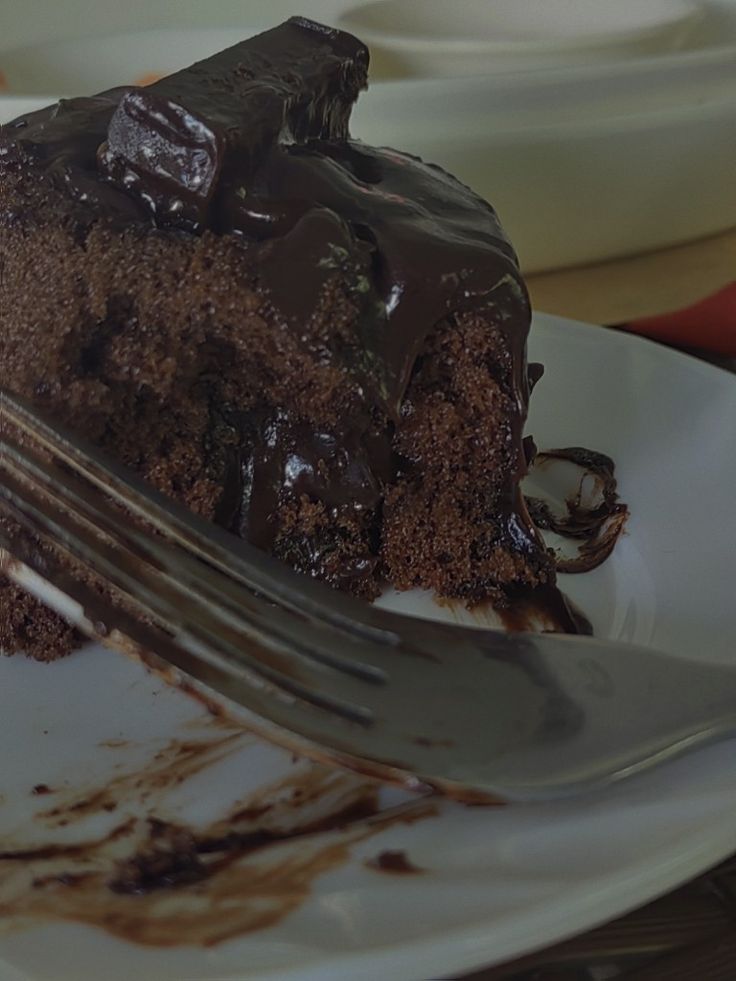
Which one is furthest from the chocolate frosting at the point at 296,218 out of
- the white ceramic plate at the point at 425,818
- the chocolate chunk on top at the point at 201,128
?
the white ceramic plate at the point at 425,818

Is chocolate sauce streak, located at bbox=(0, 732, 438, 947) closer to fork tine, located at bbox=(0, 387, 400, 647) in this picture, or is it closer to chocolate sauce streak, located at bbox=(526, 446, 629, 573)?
fork tine, located at bbox=(0, 387, 400, 647)

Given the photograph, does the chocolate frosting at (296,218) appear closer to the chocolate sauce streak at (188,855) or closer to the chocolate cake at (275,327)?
the chocolate cake at (275,327)

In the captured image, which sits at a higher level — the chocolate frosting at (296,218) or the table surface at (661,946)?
the chocolate frosting at (296,218)

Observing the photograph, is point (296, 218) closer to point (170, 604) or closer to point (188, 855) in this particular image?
point (170, 604)

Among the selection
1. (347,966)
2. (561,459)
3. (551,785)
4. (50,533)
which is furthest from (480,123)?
(347,966)

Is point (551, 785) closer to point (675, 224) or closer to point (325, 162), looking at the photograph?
point (325, 162)

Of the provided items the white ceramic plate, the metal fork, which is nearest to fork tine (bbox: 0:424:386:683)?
the metal fork

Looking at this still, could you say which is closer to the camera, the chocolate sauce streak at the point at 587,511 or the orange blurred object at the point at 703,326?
the chocolate sauce streak at the point at 587,511

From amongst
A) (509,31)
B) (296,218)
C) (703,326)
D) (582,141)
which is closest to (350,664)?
(296,218)
